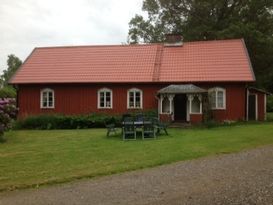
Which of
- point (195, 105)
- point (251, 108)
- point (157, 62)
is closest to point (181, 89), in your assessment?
point (195, 105)

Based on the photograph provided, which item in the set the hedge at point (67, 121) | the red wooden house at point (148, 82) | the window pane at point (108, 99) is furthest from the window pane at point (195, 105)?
the window pane at point (108, 99)

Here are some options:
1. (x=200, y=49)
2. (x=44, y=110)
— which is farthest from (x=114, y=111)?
(x=200, y=49)

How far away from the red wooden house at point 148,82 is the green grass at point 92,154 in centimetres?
931

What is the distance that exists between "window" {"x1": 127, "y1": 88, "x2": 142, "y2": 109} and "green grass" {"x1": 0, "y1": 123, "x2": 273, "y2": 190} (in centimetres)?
1063

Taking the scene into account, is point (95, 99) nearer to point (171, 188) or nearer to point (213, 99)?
point (213, 99)

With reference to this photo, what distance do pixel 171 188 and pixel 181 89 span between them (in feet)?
65.9

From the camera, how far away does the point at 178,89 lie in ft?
97.9

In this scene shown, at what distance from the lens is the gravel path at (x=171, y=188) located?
891 centimetres

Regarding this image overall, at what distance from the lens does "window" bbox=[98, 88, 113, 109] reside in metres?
32.8

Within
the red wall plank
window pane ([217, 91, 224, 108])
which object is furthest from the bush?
window pane ([217, 91, 224, 108])

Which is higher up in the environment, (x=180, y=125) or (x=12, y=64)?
(x=12, y=64)

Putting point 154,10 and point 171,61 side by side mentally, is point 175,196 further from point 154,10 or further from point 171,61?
point 154,10

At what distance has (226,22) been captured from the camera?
45781 mm

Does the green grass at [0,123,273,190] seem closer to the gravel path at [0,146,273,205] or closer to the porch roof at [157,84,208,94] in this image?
the gravel path at [0,146,273,205]
